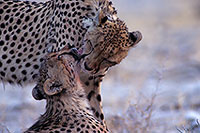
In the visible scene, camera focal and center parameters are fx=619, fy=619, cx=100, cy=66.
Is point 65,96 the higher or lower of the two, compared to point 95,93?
lower

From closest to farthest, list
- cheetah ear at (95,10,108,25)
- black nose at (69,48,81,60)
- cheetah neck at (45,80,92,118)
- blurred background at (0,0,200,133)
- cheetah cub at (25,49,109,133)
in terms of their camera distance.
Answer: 1. cheetah cub at (25,49,109,133)
2. cheetah neck at (45,80,92,118)
3. black nose at (69,48,81,60)
4. cheetah ear at (95,10,108,25)
5. blurred background at (0,0,200,133)

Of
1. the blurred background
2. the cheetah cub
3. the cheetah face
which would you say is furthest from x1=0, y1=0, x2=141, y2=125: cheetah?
the blurred background

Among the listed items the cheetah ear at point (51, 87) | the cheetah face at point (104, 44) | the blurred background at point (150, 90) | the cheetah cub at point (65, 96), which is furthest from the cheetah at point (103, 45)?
the blurred background at point (150, 90)

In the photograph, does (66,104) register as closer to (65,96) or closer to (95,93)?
(65,96)

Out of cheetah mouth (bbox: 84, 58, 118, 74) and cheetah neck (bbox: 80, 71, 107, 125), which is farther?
cheetah neck (bbox: 80, 71, 107, 125)

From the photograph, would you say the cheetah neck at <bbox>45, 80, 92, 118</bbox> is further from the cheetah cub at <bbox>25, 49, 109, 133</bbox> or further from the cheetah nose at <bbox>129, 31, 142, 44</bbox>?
the cheetah nose at <bbox>129, 31, 142, 44</bbox>

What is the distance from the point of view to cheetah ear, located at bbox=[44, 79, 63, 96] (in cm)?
483

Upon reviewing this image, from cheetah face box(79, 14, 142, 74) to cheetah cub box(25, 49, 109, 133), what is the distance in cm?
14

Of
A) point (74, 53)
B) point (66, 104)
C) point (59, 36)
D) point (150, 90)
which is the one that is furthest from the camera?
point (150, 90)

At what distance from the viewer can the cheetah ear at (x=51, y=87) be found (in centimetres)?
483

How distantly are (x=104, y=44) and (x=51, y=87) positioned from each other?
637 millimetres

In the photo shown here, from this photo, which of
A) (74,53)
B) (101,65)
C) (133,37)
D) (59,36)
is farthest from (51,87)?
(133,37)

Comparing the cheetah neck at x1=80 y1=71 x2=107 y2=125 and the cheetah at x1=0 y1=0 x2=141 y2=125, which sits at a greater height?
the cheetah at x1=0 y1=0 x2=141 y2=125

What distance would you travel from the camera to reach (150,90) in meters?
9.05
